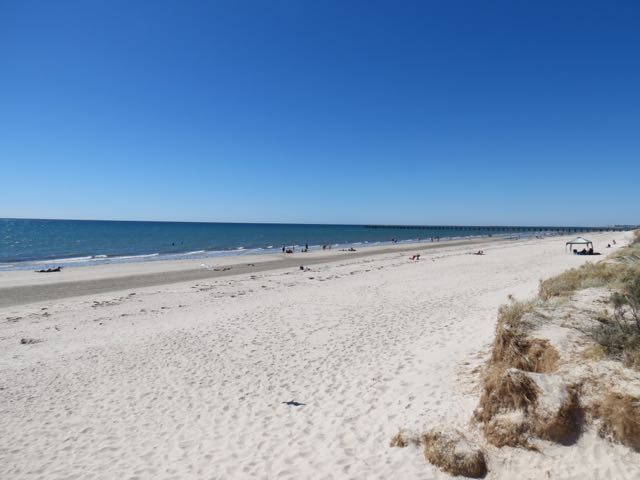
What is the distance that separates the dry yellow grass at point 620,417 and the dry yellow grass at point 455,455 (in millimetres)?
1303

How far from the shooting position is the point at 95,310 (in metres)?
13.9

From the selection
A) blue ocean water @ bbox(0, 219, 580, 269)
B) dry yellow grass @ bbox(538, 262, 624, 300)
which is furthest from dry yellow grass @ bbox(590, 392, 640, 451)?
blue ocean water @ bbox(0, 219, 580, 269)

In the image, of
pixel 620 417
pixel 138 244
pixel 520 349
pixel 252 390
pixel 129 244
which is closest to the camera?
pixel 620 417

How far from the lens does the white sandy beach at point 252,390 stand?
4.47 meters

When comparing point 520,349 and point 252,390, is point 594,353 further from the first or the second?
point 252,390

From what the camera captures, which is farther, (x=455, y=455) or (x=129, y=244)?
(x=129, y=244)

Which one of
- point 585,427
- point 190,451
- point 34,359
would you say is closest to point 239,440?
point 190,451

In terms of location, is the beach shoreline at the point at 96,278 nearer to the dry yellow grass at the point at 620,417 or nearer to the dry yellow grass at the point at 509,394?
the dry yellow grass at the point at 509,394

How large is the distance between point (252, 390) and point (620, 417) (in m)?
5.32

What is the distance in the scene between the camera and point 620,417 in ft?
12.2

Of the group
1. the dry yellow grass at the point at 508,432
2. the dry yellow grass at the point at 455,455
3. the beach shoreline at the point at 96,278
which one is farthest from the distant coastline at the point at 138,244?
the dry yellow grass at the point at 508,432

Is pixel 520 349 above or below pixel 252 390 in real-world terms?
above

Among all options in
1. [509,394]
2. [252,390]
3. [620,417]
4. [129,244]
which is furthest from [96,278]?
[129,244]

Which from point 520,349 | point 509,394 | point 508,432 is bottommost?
point 508,432
